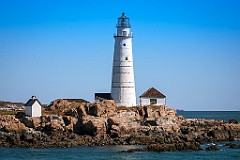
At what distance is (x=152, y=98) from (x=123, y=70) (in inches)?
179

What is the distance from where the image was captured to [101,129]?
47.2m

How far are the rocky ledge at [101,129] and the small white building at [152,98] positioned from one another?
3.74m

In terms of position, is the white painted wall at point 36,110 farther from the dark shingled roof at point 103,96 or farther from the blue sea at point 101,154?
the dark shingled roof at point 103,96

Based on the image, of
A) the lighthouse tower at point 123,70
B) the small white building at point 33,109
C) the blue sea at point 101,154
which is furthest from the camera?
the lighthouse tower at point 123,70

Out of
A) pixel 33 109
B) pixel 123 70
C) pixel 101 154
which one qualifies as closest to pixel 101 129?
pixel 33 109

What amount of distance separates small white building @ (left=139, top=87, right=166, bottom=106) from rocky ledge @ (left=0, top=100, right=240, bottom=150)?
374 cm

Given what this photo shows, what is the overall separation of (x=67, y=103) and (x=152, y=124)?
826 cm

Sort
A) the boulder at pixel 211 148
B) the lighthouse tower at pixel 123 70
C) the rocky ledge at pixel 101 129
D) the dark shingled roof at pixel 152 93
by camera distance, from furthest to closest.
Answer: the dark shingled roof at pixel 152 93 < the lighthouse tower at pixel 123 70 < the rocky ledge at pixel 101 129 < the boulder at pixel 211 148

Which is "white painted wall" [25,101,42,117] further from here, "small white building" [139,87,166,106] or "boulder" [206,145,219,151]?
"boulder" [206,145,219,151]

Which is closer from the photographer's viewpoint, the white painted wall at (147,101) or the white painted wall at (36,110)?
the white painted wall at (36,110)

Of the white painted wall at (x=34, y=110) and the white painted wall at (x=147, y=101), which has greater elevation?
the white painted wall at (x=147, y=101)

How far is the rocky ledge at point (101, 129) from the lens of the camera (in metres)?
45.7

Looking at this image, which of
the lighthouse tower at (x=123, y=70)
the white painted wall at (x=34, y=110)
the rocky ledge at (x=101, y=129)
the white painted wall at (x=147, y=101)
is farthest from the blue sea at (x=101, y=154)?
the white painted wall at (x=147, y=101)

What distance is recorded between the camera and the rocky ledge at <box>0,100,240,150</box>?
45.7 meters
